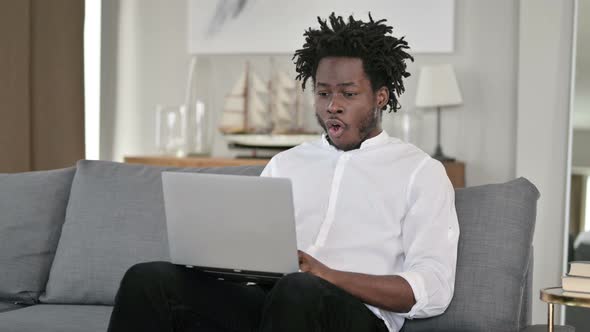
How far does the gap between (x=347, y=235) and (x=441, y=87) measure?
2439 mm

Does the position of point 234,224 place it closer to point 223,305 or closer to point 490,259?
point 223,305

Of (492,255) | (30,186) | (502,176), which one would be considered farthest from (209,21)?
(492,255)

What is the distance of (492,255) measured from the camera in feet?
7.16

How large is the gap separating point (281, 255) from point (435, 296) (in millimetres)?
399

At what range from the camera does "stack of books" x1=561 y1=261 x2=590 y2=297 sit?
2148 mm

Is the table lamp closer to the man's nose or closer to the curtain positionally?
the curtain

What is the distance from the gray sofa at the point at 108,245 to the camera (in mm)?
2146

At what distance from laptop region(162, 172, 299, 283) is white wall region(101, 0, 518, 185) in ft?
9.62

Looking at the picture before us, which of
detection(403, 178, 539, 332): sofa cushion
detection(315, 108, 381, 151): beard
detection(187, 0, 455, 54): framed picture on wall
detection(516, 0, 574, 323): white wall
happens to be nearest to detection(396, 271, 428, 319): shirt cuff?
detection(403, 178, 539, 332): sofa cushion

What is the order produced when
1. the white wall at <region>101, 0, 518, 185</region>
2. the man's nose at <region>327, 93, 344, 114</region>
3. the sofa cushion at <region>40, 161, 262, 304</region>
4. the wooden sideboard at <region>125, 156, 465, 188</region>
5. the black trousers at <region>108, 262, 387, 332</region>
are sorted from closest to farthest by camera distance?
1. the black trousers at <region>108, 262, 387, 332</region>
2. the man's nose at <region>327, 93, 344, 114</region>
3. the sofa cushion at <region>40, 161, 262, 304</region>
4. the wooden sideboard at <region>125, 156, 465, 188</region>
5. the white wall at <region>101, 0, 518, 185</region>

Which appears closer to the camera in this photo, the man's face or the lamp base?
the man's face

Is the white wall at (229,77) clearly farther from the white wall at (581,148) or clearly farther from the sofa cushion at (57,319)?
the sofa cushion at (57,319)

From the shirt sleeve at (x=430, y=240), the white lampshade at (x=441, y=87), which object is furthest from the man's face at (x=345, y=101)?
the white lampshade at (x=441, y=87)

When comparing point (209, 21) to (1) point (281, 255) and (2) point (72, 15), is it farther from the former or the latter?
(1) point (281, 255)
